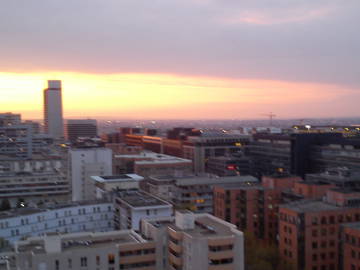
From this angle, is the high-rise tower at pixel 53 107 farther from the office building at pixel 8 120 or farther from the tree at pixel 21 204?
the tree at pixel 21 204

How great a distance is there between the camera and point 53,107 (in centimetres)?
10962

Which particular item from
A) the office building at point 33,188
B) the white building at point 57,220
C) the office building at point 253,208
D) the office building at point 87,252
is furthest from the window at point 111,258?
the office building at point 33,188

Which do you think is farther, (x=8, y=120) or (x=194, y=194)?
(x=8, y=120)

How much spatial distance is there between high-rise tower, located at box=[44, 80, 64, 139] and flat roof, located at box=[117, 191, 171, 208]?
88149mm

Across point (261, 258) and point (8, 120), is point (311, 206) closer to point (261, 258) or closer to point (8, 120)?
point (261, 258)

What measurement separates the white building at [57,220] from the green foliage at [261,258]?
7934mm

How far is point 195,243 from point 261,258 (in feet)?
18.0

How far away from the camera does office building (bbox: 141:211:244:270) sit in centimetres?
1280

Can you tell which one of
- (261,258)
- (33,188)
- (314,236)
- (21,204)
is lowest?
(21,204)

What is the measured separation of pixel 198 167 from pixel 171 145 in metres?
11.1

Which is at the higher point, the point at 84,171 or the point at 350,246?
the point at 84,171

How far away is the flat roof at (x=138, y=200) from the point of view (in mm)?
21080

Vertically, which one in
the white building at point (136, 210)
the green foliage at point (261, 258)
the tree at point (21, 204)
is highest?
the white building at point (136, 210)

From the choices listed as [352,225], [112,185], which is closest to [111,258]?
[352,225]
